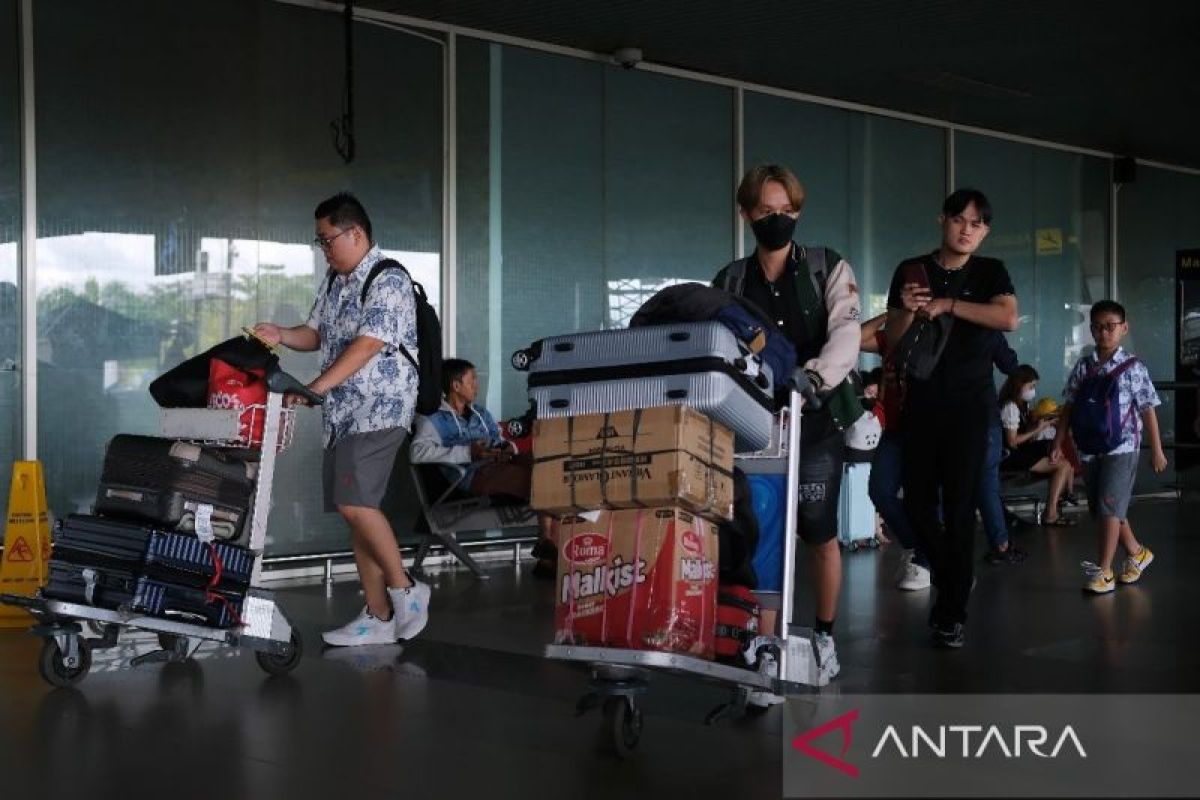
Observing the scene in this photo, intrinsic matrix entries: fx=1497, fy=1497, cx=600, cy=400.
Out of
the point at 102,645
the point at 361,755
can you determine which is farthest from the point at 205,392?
the point at 361,755

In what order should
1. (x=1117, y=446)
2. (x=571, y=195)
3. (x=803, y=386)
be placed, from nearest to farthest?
(x=803, y=386), (x=1117, y=446), (x=571, y=195)

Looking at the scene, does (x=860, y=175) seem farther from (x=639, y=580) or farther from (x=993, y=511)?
(x=639, y=580)

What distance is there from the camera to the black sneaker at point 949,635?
6289 mm

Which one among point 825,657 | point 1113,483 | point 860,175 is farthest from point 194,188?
point 860,175

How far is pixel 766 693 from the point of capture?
4867 mm

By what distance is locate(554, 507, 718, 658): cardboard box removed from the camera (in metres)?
4.17

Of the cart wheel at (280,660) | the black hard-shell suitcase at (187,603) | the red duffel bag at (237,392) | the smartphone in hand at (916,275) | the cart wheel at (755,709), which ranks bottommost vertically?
the cart wheel at (755,709)

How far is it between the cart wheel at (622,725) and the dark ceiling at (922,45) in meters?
6.12

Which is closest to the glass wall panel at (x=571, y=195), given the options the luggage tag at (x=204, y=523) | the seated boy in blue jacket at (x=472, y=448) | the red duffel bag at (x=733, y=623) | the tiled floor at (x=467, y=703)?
the seated boy in blue jacket at (x=472, y=448)

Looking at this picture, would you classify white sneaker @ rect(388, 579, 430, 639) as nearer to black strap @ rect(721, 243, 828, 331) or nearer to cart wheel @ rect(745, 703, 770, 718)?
cart wheel @ rect(745, 703, 770, 718)

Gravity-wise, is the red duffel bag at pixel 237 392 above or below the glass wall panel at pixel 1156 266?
below

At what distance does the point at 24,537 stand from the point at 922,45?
719 centimetres

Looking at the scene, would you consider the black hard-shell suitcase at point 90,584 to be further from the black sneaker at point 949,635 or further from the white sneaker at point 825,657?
the black sneaker at point 949,635

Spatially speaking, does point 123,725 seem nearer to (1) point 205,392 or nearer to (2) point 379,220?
(1) point 205,392
